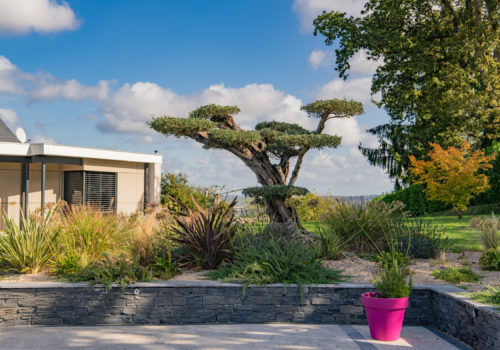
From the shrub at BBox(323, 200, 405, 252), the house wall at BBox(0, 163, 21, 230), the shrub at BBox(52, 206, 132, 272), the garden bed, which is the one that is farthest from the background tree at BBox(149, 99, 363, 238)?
the house wall at BBox(0, 163, 21, 230)

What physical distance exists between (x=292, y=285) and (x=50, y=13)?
787cm

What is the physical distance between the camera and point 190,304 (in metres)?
4.84

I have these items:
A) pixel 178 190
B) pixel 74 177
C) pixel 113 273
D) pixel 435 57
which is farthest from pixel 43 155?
pixel 435 57

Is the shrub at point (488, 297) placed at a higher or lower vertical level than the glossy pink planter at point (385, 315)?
higher

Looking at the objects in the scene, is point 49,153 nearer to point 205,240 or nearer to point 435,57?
point 205,240

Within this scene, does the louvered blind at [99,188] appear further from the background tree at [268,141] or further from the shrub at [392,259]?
the shrub at [392,259]

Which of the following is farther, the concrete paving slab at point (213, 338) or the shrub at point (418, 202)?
the shrub at point (418, 202)

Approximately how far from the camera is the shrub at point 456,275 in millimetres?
5348

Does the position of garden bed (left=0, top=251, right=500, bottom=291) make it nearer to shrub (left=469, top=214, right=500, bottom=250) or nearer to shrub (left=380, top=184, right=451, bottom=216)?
shrub (left=469, top=214, right=500, bottom=250)

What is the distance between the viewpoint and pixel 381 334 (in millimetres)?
4238

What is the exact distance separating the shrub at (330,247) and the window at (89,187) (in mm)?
10230

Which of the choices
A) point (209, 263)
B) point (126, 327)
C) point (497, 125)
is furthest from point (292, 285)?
point (497, 125)

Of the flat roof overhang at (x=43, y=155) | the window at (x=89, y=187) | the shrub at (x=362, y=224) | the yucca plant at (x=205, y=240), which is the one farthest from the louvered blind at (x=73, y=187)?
the shrub at (x=362, y=224)

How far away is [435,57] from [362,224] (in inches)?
502
